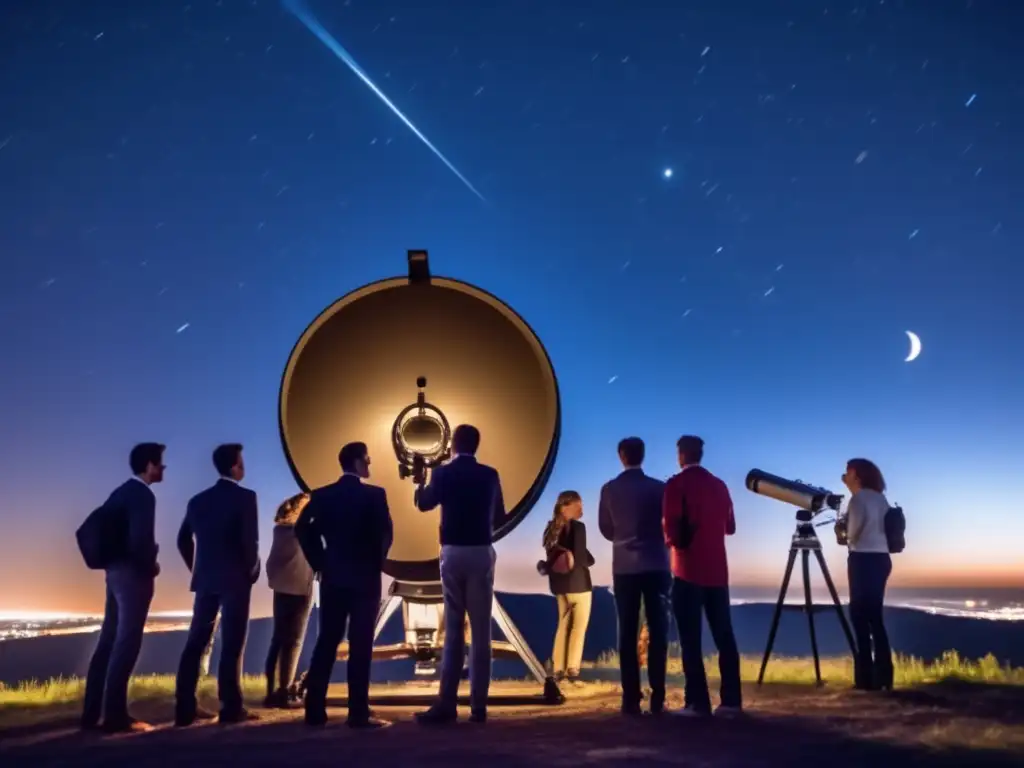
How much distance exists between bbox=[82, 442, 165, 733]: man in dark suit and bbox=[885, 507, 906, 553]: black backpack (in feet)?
19.8

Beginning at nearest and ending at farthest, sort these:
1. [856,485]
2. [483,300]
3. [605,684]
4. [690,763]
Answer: [690,763]
[483,300]
[856,485]
[605,684]

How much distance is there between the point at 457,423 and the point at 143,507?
2.49m

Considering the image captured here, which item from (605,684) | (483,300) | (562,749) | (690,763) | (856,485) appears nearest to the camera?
(690,763)

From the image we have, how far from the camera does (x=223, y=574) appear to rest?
21.0 feet

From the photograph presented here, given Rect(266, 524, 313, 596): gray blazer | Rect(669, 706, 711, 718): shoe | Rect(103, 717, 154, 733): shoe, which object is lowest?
Rect(103, 717, 154, 733): shoe

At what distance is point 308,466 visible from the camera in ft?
25.0

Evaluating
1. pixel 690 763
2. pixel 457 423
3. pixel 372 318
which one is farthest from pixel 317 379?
pixel 690 763

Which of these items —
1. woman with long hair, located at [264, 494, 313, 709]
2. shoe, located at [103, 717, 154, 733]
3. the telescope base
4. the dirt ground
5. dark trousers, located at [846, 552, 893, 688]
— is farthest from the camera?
dark trousers, located at [846, 552, 893, 688]

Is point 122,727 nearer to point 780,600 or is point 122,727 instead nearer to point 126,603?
point 126,603

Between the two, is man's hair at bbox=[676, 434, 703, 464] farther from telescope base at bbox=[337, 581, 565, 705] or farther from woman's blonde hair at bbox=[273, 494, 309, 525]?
woman's blonde hair at bbox=[273, 494, 309, 525]

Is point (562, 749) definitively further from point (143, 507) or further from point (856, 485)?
point (856, 485)

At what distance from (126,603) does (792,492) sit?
225 inches

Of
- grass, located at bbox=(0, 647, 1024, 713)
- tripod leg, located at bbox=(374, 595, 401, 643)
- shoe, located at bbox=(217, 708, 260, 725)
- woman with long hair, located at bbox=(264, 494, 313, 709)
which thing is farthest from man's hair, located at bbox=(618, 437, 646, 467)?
grass, located at bbox=(0, 647, 1024, 713)

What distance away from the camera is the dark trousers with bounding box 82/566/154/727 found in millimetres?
6086
